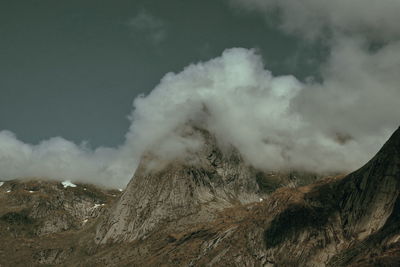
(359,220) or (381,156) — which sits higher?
(381,156)

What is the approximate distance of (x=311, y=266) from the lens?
19375cm

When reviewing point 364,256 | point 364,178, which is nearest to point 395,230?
point 364,256

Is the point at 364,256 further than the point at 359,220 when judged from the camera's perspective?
No

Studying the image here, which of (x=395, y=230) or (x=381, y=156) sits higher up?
(x=381, y=156)

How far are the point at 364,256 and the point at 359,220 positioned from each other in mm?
32272

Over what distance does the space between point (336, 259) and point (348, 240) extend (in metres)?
11.5

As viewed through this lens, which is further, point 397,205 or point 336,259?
point 336,259

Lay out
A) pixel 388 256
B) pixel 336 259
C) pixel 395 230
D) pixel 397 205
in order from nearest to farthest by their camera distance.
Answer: pixel 388 256 < pixel 395 230 < pixel 397 205 < pixel 336 259

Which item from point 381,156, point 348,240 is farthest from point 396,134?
point 348,240

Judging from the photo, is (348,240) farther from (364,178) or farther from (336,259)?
(364,178)

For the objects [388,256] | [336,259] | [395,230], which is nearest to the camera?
[388,256]

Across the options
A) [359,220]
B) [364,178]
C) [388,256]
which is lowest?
[388,256]

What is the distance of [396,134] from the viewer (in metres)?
192

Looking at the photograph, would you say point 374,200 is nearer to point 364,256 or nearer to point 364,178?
point 364,178
